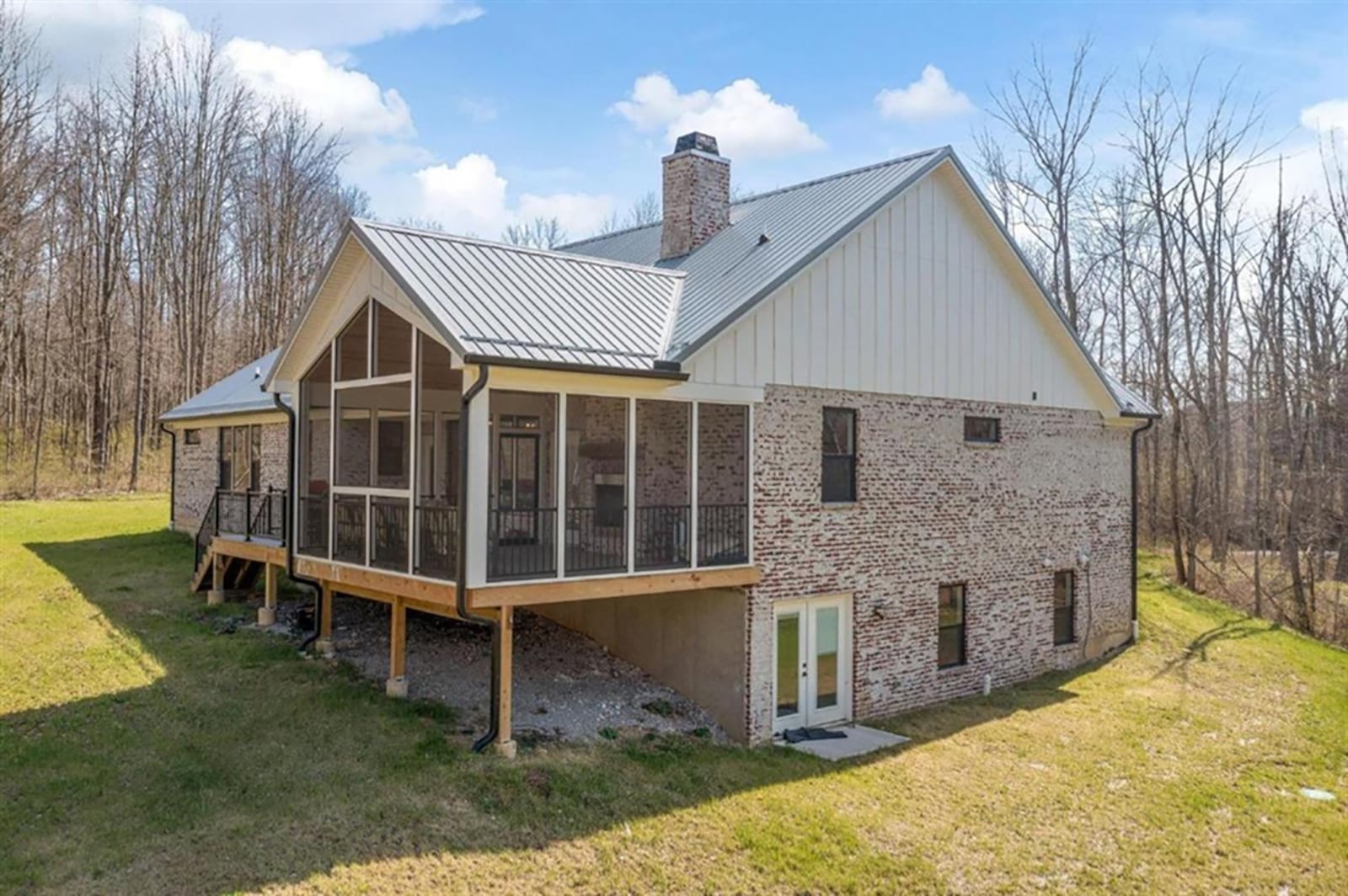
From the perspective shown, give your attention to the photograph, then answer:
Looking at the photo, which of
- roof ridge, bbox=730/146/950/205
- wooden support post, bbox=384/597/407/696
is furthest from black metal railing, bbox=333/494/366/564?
roof ridge, bbox=730/146/950/205

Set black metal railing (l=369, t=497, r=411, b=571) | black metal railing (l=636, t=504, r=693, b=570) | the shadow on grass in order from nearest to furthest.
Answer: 1. the shadow on grass
2. black metal railing (l=369, t=497, r=411, b=571)
3. black metal railing (l=636, t=504, r=693, b=570)

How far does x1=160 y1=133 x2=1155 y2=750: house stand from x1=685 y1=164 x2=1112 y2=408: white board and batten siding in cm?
4

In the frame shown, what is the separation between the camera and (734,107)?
1972 cm

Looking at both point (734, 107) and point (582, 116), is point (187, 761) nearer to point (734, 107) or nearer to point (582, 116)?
point (582, 116)

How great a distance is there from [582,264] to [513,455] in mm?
2952

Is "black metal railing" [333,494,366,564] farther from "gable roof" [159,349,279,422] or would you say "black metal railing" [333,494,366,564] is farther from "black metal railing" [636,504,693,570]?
"gable roof" [159,349,279,422]

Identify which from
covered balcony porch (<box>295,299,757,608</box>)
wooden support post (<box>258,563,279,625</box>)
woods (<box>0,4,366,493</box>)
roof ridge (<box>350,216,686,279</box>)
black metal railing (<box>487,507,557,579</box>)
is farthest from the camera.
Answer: woods (<box>0,4,366,493</box>)

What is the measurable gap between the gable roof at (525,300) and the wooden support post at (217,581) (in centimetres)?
780

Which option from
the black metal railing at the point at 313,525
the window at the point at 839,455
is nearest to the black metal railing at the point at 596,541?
the window at the point at 839,455

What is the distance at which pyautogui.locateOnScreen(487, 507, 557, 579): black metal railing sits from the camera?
374 inches

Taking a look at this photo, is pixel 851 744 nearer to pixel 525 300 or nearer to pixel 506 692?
pixel 506 692

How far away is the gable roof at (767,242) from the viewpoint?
11477mm

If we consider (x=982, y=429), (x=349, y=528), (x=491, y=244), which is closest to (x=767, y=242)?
(x=491, y=244)

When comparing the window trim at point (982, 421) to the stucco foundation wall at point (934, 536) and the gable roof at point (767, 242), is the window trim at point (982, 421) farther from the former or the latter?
the gable roof at point (767, 242)
